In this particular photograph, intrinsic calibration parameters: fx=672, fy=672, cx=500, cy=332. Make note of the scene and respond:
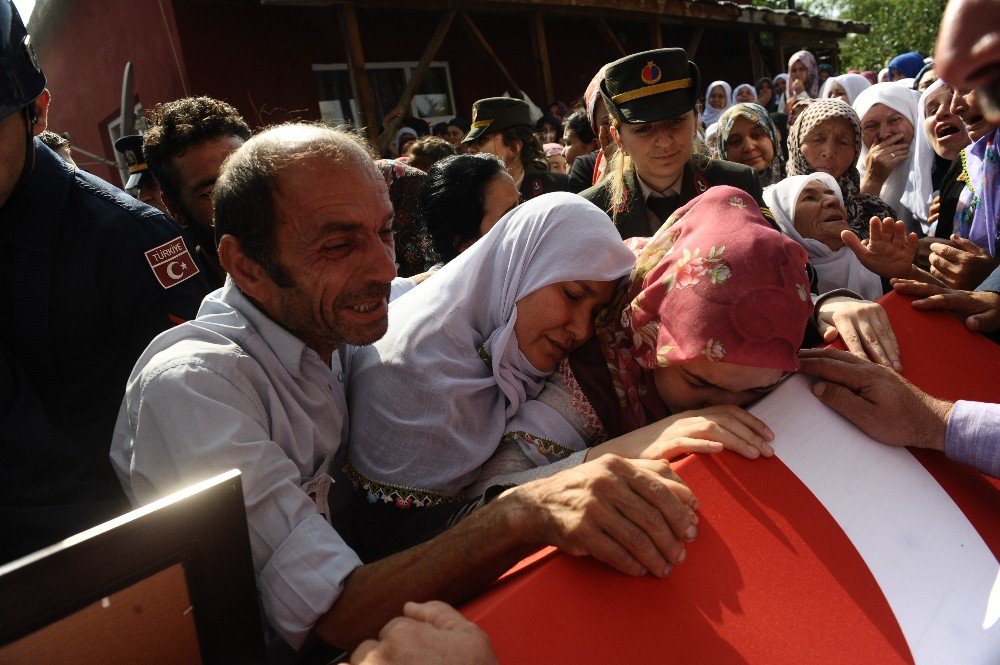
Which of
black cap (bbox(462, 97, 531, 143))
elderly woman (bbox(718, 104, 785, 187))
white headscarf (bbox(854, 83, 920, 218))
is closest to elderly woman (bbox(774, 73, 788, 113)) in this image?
white headscarf (bbox(854, 83, 920, 218))

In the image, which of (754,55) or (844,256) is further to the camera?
(754,55)

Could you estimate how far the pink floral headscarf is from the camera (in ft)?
5.09

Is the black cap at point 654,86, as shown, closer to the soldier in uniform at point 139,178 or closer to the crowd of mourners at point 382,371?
the crowd of mourners at point 382,371

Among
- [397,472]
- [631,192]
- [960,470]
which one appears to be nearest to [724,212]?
[960,470]

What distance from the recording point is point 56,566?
79 centimetres

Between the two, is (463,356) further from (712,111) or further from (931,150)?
(712,111)

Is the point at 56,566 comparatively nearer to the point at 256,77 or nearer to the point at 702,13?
the point at 256,77

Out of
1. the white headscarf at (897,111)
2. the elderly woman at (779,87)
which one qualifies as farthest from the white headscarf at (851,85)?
the elderly woman at (779,87)

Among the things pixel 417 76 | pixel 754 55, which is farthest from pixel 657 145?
pixel 754 55

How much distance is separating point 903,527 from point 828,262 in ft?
5.60

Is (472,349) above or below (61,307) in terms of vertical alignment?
below

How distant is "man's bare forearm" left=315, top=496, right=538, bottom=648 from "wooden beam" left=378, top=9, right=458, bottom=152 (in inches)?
311

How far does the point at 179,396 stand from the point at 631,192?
8.55ft

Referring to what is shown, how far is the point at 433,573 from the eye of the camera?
136 cm
